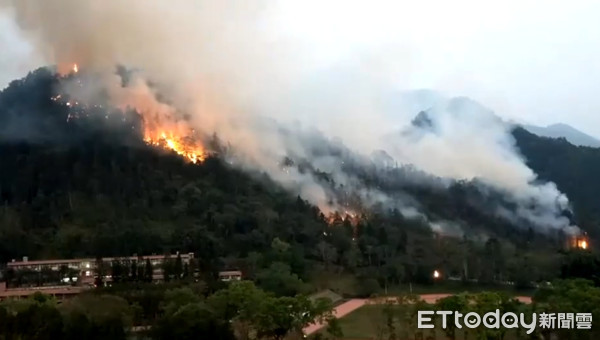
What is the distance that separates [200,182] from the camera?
210ft

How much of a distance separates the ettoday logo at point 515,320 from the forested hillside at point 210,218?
14.3m

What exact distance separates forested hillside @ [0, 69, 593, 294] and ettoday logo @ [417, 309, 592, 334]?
46.9 ft

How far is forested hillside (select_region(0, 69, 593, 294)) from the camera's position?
42219mm

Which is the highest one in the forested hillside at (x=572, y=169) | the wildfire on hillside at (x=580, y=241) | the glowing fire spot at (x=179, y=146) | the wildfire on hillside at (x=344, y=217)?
the glowing fire spot at (x=179, y=146)

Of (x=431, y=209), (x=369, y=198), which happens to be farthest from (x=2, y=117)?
(x=431, y=209)

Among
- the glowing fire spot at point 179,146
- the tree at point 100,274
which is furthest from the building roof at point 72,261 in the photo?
the glowing fire spot at point 179,146

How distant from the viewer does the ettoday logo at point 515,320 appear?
19359 millimetres

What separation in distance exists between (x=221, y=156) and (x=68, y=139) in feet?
55.6

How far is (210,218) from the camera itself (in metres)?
53.6

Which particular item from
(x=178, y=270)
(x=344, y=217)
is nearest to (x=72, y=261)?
(x=178, y=270)

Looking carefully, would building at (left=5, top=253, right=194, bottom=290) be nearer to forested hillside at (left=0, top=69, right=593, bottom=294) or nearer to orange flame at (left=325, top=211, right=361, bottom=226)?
forested hillside at (left=0, top=69, right=593, bottom=294)

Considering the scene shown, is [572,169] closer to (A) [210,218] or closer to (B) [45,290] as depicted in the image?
(A) [210,218]

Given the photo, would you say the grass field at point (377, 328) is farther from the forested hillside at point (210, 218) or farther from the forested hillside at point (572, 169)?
the forested hillside at point (572, 169)

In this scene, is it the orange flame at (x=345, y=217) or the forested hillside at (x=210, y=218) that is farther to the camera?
the orange flame at (x=345, y=217)
